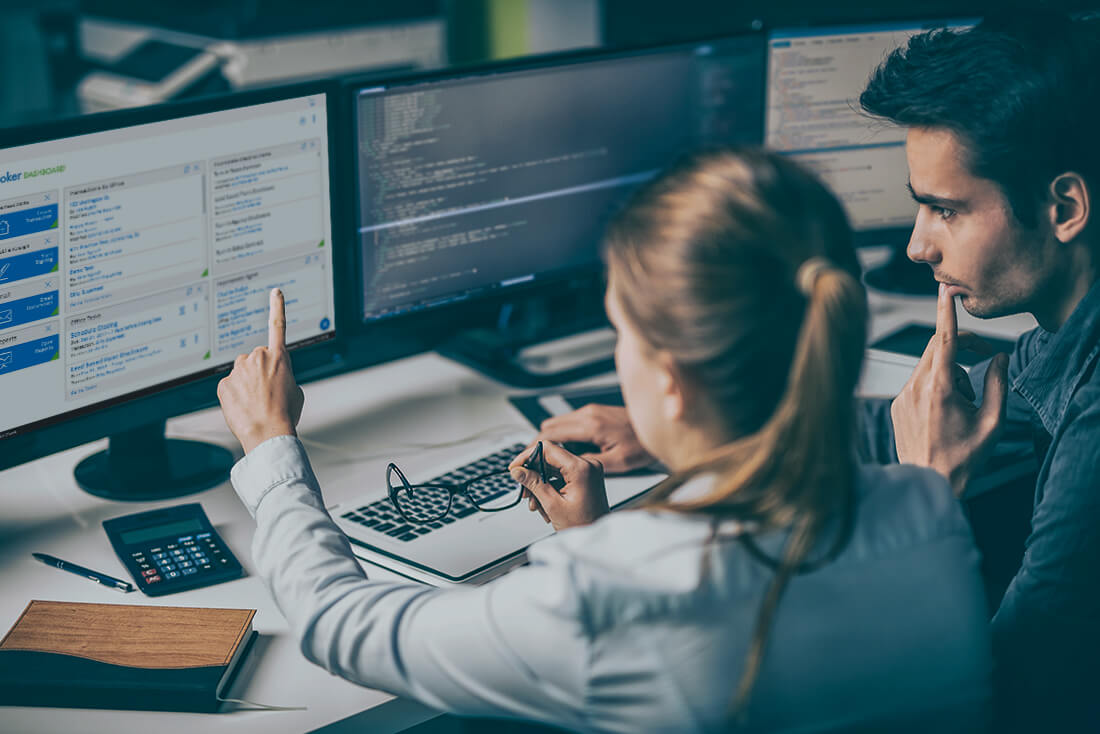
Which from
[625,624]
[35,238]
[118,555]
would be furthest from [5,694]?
[625,624]

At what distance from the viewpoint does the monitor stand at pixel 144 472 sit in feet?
4.48

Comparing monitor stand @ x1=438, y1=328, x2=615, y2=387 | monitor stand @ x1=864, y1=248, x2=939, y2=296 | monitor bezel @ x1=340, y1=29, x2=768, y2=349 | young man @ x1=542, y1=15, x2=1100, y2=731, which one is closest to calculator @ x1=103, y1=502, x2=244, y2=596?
monitor bezel @ x1=340, y1=29, x2=768, y2=349

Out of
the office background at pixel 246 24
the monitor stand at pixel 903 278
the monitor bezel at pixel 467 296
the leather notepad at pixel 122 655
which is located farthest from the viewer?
the office background at pixel 246 24

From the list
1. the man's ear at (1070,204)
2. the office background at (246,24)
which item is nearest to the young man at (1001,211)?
the man's ear at (1070,204)

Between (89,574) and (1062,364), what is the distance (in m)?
1.07

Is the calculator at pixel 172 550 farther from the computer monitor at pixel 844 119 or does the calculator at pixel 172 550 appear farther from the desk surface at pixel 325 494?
the computer monitor at pixel 844 119

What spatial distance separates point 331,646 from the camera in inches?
35.8

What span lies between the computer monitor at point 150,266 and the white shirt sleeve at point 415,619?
12.4 inches

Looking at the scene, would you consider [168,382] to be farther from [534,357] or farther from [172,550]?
[534,357]

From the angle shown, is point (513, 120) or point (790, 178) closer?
point (790, 178)

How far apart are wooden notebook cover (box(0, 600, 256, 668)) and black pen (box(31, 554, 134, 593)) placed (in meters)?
0.06

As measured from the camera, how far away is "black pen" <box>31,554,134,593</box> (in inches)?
45.9

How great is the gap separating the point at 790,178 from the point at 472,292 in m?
0.89

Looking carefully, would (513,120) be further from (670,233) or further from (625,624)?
(625,624)
